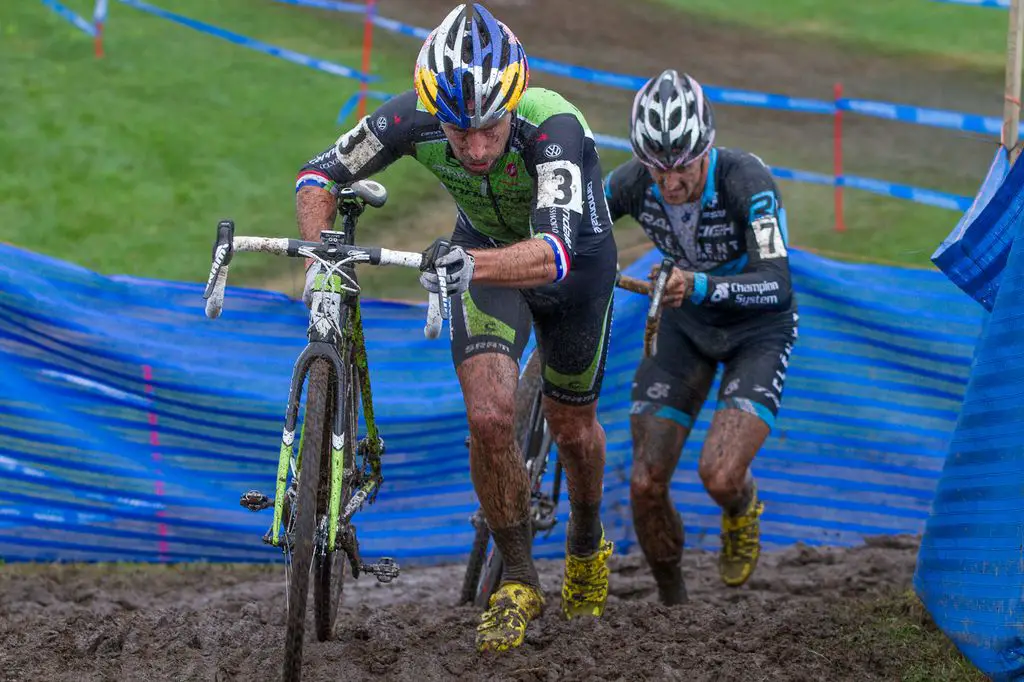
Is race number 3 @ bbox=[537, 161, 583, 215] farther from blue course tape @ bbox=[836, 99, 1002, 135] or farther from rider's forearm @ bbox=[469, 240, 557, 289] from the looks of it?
blue course tape @ bbox=[836, 99, 1002, 135]

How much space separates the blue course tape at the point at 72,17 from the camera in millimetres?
19906

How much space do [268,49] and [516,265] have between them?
14409 mm

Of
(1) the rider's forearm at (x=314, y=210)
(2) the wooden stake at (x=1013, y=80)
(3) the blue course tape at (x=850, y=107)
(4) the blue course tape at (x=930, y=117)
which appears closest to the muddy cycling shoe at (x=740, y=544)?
(2) the wooden stake at (x=1013, y=80)

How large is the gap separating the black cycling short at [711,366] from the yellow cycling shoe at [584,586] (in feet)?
3.15

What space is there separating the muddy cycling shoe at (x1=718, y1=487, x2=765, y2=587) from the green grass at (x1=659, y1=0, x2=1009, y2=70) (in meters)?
15.1

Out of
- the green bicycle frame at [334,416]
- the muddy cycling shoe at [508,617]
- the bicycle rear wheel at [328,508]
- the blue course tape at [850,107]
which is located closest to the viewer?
the green bicycle frame at [334,416]

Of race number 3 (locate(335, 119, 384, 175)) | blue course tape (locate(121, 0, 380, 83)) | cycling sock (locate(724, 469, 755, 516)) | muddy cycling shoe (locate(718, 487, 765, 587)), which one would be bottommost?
muddy cycling shoe (locate(718, 487, 765, 587))

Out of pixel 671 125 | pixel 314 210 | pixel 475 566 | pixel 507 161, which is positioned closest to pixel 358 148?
pixel 314 210

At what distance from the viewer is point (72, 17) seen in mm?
20219

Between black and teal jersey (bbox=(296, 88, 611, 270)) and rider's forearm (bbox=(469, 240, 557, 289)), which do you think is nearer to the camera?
rider's forearm (bbox=(469, 240, 557, 289))

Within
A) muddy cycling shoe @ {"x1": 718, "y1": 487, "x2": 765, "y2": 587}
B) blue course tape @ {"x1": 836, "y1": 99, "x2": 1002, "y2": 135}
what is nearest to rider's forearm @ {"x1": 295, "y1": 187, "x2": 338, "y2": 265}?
muddy cycling shoe @ {"x1": 718, "y1": 487, "x2": 765, "y2": 587}

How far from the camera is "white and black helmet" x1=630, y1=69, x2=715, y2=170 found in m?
6.77

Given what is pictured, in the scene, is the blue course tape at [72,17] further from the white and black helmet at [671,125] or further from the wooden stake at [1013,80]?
the wooden stake at [1013,80]

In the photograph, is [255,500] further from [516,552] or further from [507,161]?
[507,161]
